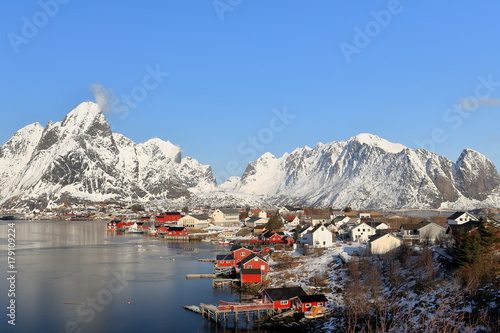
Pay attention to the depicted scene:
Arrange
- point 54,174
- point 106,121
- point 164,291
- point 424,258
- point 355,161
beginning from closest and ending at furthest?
point 424,258
point 164,291
point 54,174
point 355,161
point 106,121

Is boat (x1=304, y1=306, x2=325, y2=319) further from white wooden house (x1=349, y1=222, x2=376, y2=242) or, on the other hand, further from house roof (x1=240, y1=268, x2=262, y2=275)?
white wooden house (x1=349, y1=222, x2=376, y2=242)

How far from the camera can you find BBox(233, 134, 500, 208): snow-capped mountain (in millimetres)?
139375

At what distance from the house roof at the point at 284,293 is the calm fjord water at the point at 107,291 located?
2216 millimetres

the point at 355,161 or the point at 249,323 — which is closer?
the point at 249,323

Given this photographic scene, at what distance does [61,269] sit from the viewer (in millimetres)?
33281

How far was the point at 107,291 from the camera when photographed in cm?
2680

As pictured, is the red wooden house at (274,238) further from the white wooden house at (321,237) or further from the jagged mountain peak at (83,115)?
the jagged mountain peak at (83,115)

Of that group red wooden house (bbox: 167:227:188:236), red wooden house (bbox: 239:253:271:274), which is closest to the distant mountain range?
red wooden house (bbox: 167:227:188:236)

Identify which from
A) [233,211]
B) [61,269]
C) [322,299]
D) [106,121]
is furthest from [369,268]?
[106,121]

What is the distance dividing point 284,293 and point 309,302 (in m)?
1.46

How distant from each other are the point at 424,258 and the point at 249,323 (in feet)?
30.9

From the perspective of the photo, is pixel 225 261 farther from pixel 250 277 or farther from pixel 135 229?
pixel 135 229

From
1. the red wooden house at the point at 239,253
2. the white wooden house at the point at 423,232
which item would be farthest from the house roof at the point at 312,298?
the white wooden house at the point at 423,232

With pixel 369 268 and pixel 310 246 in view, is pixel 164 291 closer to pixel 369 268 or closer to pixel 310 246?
pixel 369 268
